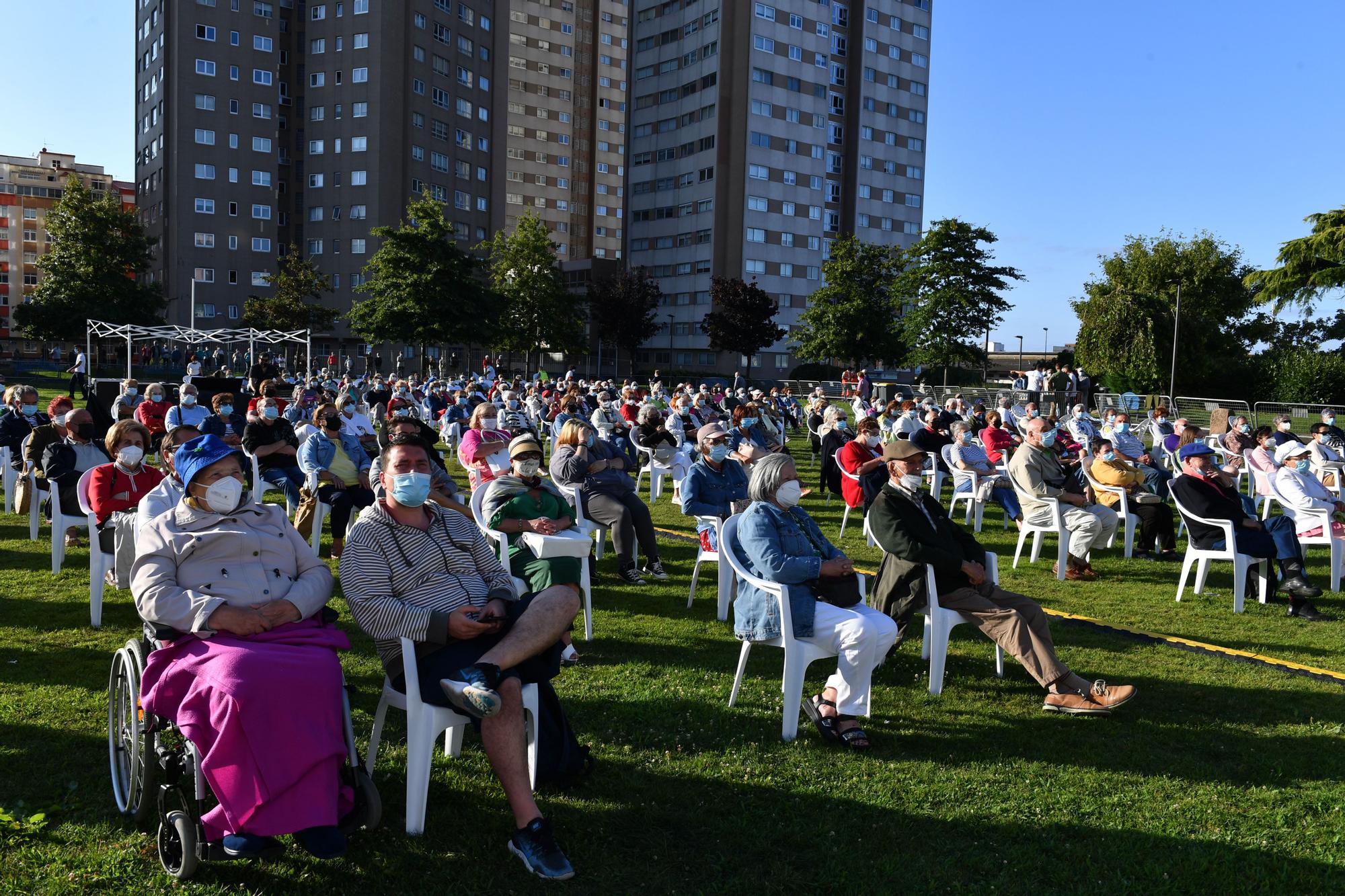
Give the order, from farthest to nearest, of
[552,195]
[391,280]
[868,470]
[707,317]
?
[552,195] < [707,317] < [391,280] < [868,470]

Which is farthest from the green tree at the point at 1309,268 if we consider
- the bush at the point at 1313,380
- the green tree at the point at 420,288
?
the green tree at the point at 420,288

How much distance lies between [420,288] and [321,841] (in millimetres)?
43977

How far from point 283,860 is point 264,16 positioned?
79145 mm

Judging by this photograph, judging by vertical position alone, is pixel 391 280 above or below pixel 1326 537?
above

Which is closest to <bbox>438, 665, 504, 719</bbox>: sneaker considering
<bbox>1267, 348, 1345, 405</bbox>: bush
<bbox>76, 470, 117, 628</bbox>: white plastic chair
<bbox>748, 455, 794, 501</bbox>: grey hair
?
<bbox>748, 455, 794, 501</bbox>: grey hair

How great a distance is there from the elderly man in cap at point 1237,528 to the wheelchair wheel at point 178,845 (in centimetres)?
782

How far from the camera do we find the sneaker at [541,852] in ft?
11.1

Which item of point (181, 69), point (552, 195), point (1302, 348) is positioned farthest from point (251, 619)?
point (552, 195)

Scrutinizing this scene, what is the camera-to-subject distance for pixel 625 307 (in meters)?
66.4

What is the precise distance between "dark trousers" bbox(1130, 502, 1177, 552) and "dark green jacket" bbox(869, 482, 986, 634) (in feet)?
18.3

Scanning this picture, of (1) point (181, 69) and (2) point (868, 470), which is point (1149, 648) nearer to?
(2) point (868, 470)

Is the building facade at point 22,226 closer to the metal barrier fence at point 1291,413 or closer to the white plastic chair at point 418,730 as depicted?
the metal barrier fence at point 1291,413

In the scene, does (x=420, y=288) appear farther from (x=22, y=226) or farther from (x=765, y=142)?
(x=22, y=226)

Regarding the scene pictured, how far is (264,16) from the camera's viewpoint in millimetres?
69875
